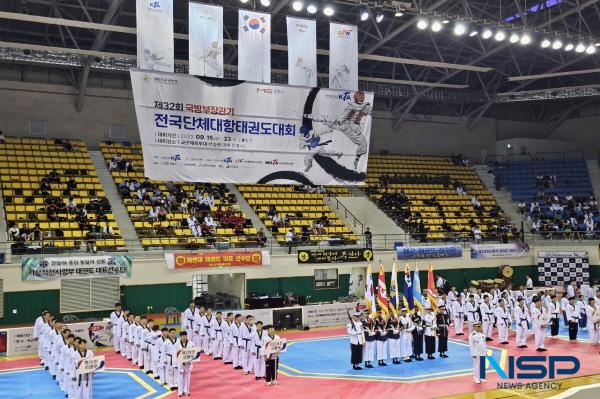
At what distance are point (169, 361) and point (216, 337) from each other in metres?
4.39

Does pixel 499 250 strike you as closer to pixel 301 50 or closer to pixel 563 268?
pixel 563 268

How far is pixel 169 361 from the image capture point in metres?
16.2

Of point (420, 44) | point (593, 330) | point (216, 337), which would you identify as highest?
point (420, 44)

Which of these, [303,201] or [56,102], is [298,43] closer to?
[303,201]

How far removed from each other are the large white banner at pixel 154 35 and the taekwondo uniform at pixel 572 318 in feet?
54.1

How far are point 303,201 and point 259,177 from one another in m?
15.2

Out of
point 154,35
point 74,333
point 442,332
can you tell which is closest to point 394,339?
point 442,332

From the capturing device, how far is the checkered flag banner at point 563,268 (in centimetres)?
3412

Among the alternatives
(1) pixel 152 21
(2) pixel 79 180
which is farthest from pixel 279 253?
(1) pixel 152 21

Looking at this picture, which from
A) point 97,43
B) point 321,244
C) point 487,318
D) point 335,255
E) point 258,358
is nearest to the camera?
point 258,358

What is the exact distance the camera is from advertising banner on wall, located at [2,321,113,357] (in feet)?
69.7

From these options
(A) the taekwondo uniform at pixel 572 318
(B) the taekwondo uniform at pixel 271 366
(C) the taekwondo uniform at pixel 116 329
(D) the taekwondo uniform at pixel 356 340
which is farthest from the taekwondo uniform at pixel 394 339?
(C) the taekwondo uniform at pixel 116 329

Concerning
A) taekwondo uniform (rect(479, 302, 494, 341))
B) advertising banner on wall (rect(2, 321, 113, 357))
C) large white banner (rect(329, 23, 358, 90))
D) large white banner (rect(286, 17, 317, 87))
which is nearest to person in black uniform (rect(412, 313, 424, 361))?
taekwondo uniform (rect(479, 302, 494, 341))

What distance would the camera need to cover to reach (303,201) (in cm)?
3538
